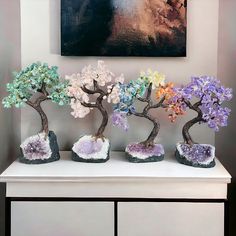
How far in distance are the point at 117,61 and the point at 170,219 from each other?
0.84m

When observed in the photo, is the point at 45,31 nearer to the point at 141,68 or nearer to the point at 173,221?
the point at 141,68

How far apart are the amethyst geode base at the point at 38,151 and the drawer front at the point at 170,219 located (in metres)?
0.41

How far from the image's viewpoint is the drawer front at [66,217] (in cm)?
157

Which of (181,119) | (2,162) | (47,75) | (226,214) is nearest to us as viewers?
(226,214)

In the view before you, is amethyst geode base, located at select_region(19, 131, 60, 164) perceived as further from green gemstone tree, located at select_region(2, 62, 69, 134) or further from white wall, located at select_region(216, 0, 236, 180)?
white wall, located at select_region(216, 0, 236, 180)

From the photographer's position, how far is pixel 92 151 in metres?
1.78

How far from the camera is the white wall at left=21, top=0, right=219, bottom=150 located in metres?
1.97

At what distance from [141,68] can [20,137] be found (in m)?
0.72

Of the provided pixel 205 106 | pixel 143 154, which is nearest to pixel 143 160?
pixel 143 154

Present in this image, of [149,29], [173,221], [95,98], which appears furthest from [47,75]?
[173,221]

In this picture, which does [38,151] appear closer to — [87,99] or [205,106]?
[87,99]

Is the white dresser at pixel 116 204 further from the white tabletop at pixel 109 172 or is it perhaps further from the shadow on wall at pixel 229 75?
the shadow on wall at pixel 229 75

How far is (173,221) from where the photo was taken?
61.8 inches

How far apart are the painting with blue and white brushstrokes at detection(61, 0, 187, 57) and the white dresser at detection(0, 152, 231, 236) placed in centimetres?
68
